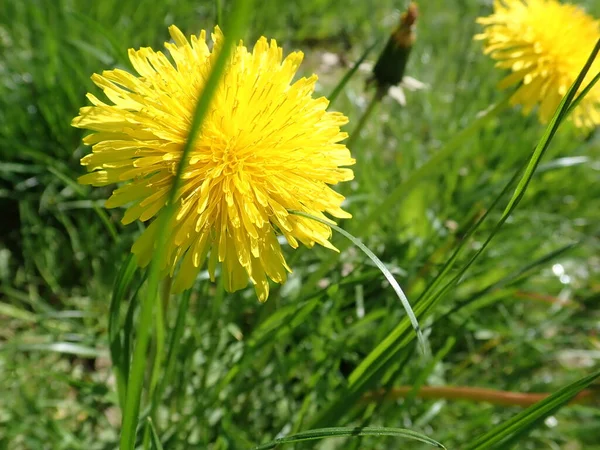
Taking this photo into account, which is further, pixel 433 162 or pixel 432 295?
pixel 433 162

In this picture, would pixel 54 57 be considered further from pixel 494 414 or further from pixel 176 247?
pixel 494 414

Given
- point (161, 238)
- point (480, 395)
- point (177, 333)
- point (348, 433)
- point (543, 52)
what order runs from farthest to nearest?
point (543, 52)
point (480, 395)
point (177, 333)
point (348, 433)
point (161, 238)

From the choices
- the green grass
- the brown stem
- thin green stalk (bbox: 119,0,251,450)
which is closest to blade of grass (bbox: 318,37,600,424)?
the green grass

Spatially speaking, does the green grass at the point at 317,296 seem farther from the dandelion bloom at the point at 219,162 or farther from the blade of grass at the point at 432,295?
the dandelion bloom at the point at 219,162

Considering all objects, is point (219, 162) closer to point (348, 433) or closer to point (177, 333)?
point (177, 333)

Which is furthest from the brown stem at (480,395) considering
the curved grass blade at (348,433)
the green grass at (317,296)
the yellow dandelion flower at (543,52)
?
the yellow dandelion flower at (543,52)

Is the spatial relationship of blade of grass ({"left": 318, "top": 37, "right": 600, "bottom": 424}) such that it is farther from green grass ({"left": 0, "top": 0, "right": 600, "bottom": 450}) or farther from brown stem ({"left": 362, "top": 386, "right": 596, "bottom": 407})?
brown stem ({"left": 362, "top": 386, "right": 596, "bottom": 407})

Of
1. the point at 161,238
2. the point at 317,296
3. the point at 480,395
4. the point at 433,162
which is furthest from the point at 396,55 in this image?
the point at 161,238

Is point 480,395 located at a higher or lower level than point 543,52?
lower
